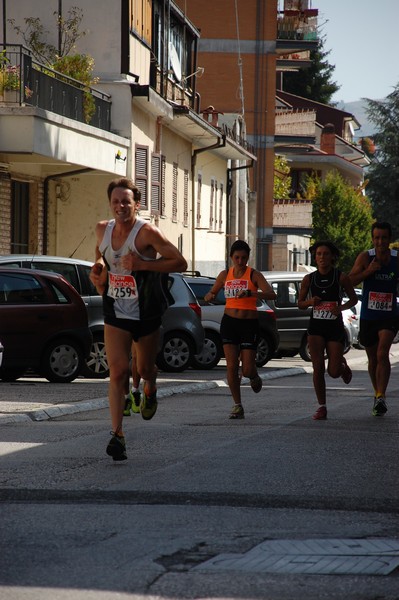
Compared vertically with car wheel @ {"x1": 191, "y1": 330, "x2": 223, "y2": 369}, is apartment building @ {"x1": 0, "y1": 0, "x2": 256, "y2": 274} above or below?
above

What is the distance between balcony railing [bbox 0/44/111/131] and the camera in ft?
83.2

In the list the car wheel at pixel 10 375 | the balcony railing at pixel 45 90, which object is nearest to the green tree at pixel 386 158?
the balcony railing at pixel 45 90

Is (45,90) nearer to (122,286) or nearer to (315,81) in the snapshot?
(122,286)

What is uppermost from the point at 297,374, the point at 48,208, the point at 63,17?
the point at 63,17

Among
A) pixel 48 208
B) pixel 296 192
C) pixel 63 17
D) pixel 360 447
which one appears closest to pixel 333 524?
pixel 360 447

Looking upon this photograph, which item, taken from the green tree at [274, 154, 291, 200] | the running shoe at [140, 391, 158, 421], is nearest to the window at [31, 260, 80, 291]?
the running shoe at [140, 391, 158, 421]

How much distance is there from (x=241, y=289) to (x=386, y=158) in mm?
82099

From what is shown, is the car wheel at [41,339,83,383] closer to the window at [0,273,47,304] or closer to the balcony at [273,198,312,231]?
Result: the window at [0,273,47,304]

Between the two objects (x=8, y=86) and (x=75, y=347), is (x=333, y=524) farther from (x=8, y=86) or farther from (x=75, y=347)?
(x=8, y=86)

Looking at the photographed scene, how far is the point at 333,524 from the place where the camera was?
23.7ft

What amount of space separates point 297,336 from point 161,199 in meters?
9.07

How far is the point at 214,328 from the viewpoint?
25.4 metres

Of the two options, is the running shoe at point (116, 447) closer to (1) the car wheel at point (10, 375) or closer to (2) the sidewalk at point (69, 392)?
(2) the sidewalk at point (69, 392)

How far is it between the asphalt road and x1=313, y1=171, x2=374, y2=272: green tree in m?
61.2
